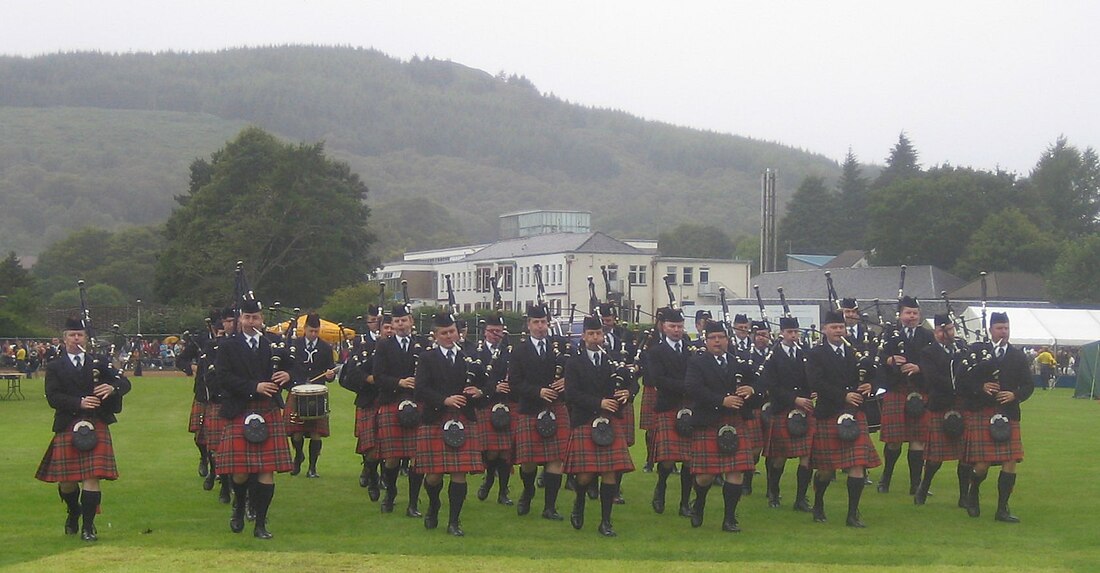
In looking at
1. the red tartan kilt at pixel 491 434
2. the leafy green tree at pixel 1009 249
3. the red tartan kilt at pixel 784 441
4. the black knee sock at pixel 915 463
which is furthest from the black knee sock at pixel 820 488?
the leafy green tree at pixel 1009 249

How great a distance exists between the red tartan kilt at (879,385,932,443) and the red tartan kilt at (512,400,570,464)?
3.95 m

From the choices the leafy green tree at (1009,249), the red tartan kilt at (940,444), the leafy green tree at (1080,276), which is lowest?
the red tartan kilt at (940,444)

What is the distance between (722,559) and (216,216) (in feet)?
197

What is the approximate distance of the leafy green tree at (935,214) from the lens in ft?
287

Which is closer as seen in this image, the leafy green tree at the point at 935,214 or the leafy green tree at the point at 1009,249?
the leafy green tree at the point at 1009,249

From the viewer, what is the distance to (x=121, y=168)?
596ft

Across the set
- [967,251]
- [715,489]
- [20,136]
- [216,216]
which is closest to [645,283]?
[967,251]

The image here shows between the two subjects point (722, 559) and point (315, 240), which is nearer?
point (722, 559)

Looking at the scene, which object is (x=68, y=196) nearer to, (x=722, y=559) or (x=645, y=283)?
(x=645, y=283)

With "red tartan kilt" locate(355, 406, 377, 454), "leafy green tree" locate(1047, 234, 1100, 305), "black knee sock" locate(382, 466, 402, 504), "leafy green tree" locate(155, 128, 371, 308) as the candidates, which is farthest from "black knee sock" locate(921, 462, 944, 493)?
"leafy green tree" locate(1047, 234, 1100, 305)

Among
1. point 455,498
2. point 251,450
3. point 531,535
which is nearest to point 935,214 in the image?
point 531,535

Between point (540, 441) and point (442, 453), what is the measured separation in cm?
135

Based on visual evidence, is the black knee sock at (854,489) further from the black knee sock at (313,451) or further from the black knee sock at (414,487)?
the black knee sock at (313,451)

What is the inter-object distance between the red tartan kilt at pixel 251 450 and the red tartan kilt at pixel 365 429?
8.21ft
